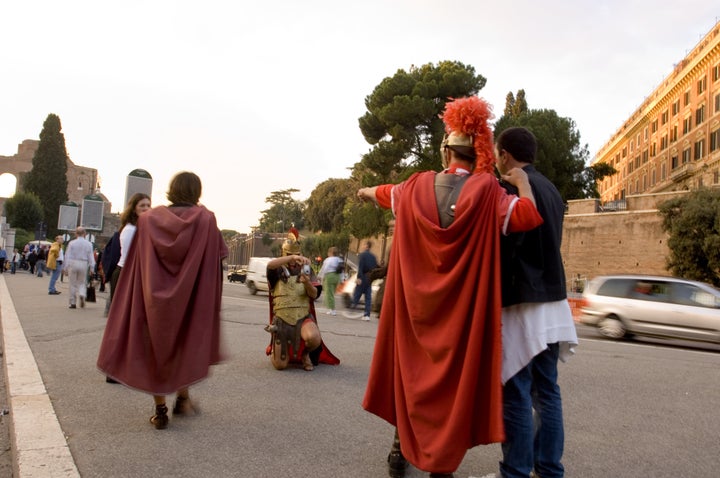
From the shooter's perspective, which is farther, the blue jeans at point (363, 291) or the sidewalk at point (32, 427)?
the blue jeans at point (363, 291)

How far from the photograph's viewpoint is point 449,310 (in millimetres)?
2949

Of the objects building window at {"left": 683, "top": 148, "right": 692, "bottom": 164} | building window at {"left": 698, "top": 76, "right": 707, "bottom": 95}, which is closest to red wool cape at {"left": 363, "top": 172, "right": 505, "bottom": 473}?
building window at {"left": 698, "top": 76, "right": 707, "bottom": 95}

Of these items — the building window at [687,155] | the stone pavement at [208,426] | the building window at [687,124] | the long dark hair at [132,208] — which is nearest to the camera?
the stone pavement at [208,426]

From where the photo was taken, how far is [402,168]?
42812 millimetres

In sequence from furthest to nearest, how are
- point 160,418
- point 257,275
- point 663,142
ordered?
1. point 663,142
2. point 257,275
3. point 160,418

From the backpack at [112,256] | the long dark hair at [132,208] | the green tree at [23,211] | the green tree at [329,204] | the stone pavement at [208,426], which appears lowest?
Answer: the stone pavement at [208,426]

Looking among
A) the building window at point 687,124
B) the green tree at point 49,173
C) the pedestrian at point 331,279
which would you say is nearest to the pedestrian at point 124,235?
the pedestrian at point 331,279

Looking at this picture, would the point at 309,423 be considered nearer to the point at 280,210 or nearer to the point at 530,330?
Result: the point at 530,330

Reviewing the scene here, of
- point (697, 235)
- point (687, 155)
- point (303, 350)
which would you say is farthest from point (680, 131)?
point (303, 350)

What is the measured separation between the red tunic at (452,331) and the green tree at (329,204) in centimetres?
7267

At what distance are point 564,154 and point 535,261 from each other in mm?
50844

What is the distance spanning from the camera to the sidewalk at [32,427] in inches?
130

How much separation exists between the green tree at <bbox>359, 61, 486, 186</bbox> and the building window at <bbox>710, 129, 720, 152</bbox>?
18.9m

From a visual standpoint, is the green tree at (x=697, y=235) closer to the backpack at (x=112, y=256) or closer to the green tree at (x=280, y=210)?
the backpack at (x=112, y=256)
